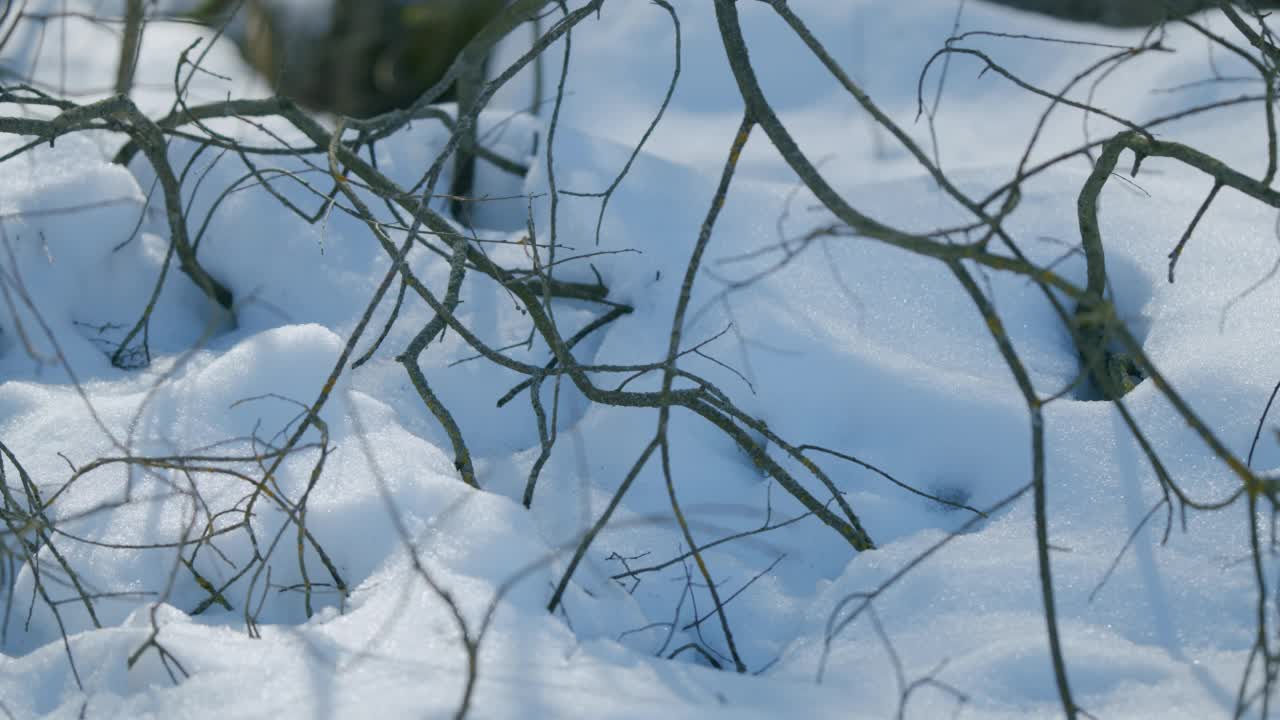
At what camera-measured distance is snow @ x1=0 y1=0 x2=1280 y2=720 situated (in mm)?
1260

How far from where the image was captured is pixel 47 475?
1712 millimetres

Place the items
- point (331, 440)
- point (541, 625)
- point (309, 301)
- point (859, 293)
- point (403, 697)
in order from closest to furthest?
1. point (403, 697)
2. point (541, 625)
3. point (331, 440)
4. point (859, 293)
5. point (309, 301)

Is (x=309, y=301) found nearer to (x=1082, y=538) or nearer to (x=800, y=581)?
(x=800, y=581)

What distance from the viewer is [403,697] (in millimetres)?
1140

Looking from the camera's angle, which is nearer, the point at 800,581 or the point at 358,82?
the point at 800,581

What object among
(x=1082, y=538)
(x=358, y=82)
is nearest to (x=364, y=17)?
(x=358, y=82)

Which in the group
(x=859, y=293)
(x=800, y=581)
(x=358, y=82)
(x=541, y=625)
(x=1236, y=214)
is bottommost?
(x=541, y=625)

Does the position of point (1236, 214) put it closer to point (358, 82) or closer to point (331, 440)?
point (331, 440)

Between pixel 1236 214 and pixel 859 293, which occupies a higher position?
pixel 1236 214

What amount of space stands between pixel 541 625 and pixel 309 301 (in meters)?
1.10

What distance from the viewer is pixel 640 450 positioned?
182cm

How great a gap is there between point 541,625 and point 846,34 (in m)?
2.32

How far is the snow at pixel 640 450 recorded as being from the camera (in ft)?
4.13

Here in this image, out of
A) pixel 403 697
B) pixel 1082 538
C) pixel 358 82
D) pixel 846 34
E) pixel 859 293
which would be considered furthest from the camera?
pixel 358 82
